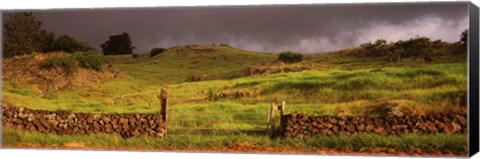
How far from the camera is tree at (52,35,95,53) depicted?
48.3ft

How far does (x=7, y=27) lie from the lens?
49.6 feet

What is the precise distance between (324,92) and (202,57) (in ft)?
6.73

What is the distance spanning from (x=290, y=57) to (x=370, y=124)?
1.68 meters

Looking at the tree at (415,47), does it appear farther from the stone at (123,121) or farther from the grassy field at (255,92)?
the stone at (123,121)

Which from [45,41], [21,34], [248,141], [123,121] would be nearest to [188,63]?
[123,121]

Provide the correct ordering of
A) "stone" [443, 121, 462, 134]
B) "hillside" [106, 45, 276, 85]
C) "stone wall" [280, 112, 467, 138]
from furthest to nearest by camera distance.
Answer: "hillside" [106, 45, 276, 85] < "stone wall" [280, 112, 467, 138] < "stone" [443, 121, 462, 134]

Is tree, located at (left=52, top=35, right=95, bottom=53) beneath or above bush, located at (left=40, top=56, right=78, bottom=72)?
above

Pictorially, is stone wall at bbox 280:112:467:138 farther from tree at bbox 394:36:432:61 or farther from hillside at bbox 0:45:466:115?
tree at bbox 394:36:432:61

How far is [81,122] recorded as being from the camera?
48.2ft

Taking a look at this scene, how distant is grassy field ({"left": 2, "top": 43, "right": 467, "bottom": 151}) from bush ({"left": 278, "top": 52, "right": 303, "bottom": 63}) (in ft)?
0.38

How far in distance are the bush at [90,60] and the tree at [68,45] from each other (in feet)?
0.32

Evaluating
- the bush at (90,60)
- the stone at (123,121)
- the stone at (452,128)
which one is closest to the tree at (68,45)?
the bush at (90,60)

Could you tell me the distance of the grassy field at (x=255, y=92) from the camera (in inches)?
519

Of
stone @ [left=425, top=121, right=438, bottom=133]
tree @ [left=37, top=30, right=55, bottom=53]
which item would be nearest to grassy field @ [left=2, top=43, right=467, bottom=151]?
stone @ [left=425, top=121, right=438, bottom=133]
